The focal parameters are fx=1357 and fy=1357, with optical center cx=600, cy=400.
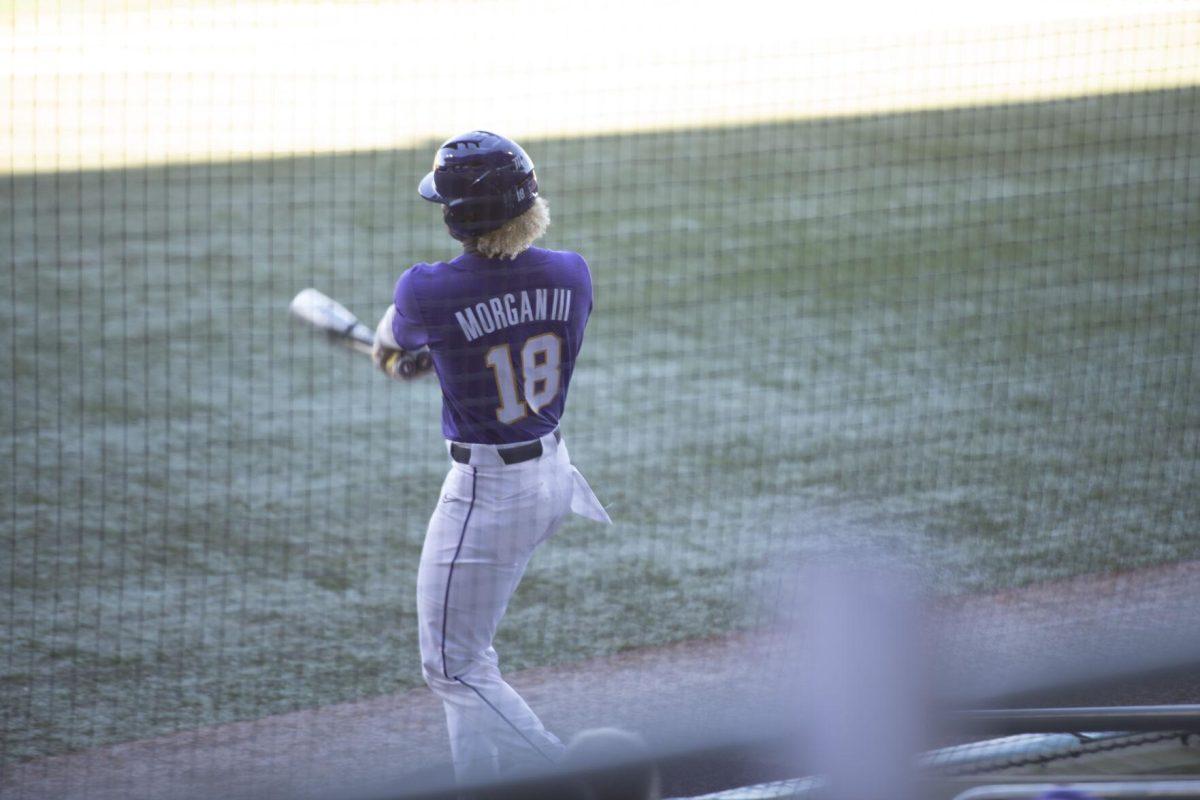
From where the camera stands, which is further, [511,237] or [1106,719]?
[511,237]

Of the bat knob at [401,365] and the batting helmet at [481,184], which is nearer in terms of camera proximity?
the batting helmet at [481,184]

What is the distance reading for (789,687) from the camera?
14.3 ft

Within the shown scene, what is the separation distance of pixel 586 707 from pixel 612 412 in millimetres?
2768

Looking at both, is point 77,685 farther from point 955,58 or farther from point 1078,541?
point 955,58

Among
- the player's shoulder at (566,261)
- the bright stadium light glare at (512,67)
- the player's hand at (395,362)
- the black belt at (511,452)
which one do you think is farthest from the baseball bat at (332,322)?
the bright stadium light glare at (512,67)

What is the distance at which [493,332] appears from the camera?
3.34m

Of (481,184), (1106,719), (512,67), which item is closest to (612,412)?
(481,184)

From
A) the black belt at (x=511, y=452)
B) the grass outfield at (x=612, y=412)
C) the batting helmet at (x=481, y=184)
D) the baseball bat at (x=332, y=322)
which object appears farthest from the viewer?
the grass outfield at (x=612, y=412)

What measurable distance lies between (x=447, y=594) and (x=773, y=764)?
3.49ft

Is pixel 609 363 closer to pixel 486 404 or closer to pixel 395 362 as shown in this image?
pixel 395 362

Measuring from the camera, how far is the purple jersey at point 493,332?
10.9 ft

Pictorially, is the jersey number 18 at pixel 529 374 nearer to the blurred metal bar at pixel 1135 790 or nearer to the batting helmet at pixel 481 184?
the batting helmet at pixel 481 184

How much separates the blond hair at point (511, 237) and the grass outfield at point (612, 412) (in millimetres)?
1077

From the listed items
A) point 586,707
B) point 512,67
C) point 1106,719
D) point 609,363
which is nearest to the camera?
point 1106,719
